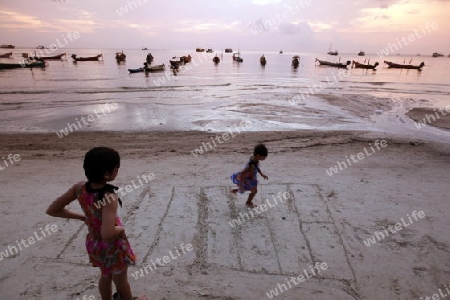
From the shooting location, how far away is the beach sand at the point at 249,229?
336 cm

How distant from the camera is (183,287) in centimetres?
330

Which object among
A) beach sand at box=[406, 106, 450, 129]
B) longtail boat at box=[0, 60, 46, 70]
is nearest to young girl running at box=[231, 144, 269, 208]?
beach sand at box=[406, 106, 450, 129]

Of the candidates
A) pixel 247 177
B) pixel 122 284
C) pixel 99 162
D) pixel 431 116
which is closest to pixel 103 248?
pixel 122 284

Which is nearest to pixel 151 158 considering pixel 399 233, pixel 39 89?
pixel 399 233

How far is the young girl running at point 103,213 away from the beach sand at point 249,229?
38.5 inches

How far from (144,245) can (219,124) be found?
8.76 metres

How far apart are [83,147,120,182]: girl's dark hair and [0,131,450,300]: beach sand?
1.91 metres

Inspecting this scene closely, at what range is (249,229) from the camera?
442 cm

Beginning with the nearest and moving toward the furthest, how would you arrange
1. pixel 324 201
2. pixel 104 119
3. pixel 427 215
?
pixel 427 215 < pixel 324 201 < pixel 104 119

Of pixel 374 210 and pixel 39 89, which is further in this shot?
pixel 39 89

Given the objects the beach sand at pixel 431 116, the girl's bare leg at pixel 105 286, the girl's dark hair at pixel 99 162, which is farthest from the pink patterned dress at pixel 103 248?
the beach sand at pixel 431 116

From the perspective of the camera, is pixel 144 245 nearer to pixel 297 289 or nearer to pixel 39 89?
pixel 297 289

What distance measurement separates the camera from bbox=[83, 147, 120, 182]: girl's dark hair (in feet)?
6.63

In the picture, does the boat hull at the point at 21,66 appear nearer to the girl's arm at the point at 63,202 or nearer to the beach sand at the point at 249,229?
the beach sand at the point at 249,229
